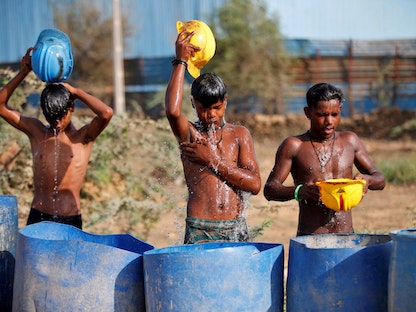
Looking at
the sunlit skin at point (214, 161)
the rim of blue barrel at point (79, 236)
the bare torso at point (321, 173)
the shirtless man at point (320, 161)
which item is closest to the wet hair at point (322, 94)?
the shirtless man at point (320, 161)

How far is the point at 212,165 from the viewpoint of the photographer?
396cm

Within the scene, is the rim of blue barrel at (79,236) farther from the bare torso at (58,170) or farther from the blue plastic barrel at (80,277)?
the bare torso at (58,170)

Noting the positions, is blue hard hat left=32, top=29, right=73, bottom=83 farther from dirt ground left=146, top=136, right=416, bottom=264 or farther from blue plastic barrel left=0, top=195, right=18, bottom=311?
dirt ground left=146, top=136, right=416, bottom=264

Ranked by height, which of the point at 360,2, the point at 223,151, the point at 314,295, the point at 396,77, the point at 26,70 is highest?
the point at 360,2

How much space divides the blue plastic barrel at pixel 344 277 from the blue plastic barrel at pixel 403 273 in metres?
0.15

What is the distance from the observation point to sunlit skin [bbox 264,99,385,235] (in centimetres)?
407

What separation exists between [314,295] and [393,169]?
8.74 m

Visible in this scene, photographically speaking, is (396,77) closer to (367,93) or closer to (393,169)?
(367,93)

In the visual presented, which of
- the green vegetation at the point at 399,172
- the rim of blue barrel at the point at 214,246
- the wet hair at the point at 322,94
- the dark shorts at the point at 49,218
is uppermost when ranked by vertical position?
the wet hair at the point at 322,94

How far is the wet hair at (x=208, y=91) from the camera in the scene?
394cm

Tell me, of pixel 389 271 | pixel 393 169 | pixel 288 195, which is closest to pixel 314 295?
pixel 389 271

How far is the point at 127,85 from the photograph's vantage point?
19047 millimetres

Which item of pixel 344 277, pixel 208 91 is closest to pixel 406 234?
pixel 344 277

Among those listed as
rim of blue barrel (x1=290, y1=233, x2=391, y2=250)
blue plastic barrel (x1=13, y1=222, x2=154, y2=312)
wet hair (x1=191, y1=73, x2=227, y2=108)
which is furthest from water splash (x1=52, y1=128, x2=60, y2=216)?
rim of blue barrel (x1=290, y1=233, x2=391, y2=250)
